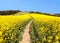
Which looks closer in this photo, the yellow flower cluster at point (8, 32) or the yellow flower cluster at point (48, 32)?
the yellow flower cluster at point (48, 32)

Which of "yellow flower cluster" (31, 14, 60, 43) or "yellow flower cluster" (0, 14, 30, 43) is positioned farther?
"yellow flower cluster" (0, 14, 30, 43)

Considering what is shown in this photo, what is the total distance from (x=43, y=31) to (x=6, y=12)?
79939mm

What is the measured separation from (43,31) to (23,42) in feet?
18.9

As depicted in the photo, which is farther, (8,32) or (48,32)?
(8,32)

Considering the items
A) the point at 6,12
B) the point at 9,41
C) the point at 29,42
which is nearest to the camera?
the point at 9,41

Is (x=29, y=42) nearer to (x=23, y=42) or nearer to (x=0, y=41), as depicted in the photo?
(x=23, y=42)

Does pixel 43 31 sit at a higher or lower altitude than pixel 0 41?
lower

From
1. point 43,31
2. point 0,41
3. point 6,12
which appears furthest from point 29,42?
point 6,12

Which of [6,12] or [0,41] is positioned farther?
[6,12]

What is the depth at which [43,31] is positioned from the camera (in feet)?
41.5

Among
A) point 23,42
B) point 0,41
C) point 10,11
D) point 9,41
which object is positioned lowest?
point 10,11

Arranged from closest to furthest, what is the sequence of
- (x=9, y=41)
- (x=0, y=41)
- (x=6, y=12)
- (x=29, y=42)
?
(x=0, y=41), (x=9, y=41), (x=29, y=42), (x=6, y=12)

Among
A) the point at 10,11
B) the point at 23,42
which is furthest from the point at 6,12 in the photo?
the point at 23,42

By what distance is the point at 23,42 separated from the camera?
1812 cm
